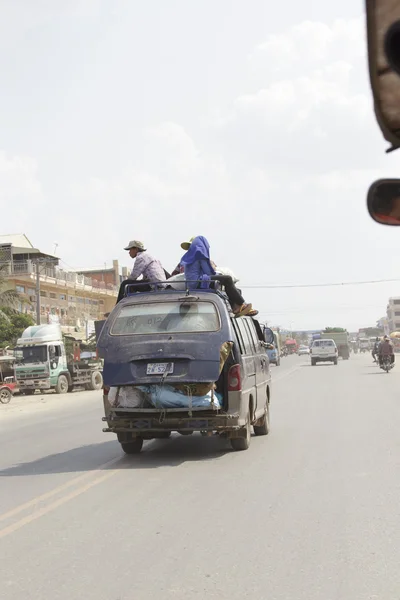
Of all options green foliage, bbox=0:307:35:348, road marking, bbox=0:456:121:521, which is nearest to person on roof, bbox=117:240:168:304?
road marking, bbox=0:456:121:521

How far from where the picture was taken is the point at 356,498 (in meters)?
7.19

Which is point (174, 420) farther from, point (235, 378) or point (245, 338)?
point (245, 338)

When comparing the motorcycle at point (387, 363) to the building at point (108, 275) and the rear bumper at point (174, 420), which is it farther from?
the building at point (108, 275)

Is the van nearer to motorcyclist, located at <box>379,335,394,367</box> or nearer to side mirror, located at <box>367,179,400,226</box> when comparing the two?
side mirror, located at <box>367,179,400,226</box>

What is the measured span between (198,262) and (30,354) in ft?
80.8

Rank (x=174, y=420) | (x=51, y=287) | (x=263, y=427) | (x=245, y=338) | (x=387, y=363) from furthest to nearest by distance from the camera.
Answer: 1. (x=51, y=287)
2. (x=387, y=363)
3. (x=263, y=427)
4. (x=245, y=338)
5. (x=174, y=420)

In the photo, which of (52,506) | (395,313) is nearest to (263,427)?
(52,506)

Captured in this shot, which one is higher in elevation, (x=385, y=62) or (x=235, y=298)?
(x=235, y=298)

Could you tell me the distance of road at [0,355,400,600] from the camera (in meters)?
4.76

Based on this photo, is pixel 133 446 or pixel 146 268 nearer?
pixel 133 446

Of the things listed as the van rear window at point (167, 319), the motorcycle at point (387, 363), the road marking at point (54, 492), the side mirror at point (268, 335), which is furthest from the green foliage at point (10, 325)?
the road marking at point (54, 492)

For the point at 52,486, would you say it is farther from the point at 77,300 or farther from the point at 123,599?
the point at 77,300

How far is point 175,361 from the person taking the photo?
9.95 m

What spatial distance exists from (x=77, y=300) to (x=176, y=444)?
2488 inches
